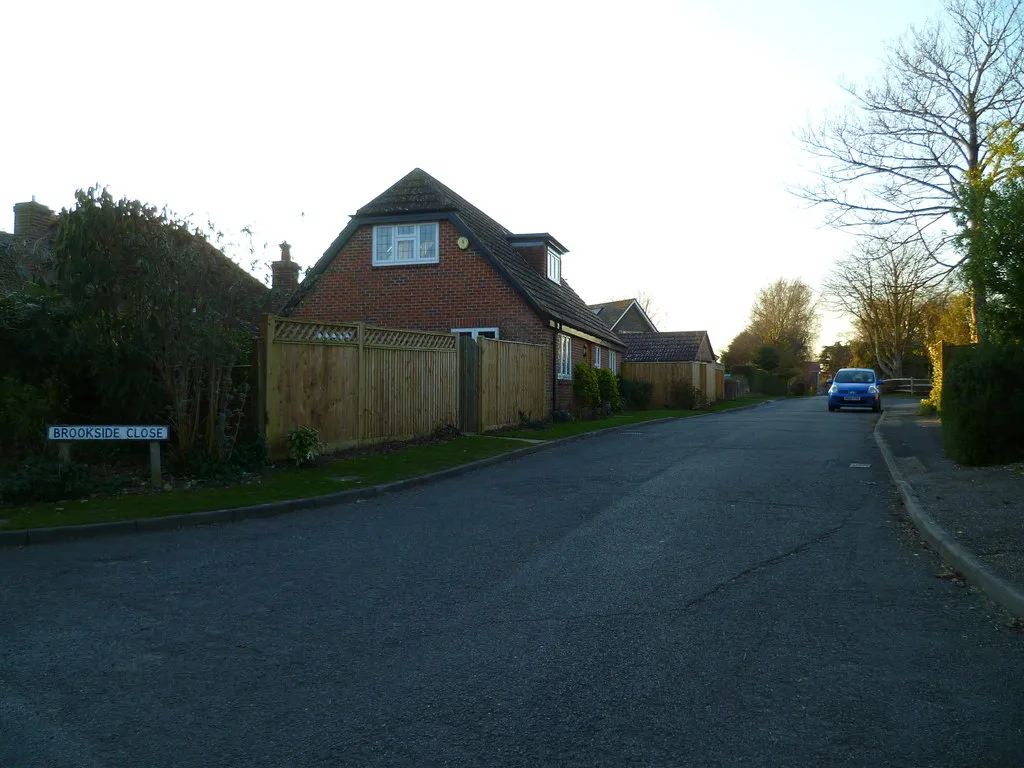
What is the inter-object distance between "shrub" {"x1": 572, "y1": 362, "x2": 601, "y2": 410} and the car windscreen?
522 inches

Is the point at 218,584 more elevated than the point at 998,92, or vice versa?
the point at 998,92

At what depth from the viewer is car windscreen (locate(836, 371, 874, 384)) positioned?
33.7 metres

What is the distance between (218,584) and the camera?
6.40 m

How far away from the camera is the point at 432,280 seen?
2334 centimetres

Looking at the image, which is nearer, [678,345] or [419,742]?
[419,742]

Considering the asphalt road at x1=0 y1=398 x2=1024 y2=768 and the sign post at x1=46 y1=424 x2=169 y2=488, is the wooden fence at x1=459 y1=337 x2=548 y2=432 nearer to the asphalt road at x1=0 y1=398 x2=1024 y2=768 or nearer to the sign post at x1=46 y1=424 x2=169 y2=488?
the sign post at x1=46 y1=424 x2=169 y2=488

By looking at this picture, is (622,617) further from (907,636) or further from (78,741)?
(78,741)

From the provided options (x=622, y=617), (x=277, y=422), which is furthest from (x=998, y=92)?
(x=622, y=617)

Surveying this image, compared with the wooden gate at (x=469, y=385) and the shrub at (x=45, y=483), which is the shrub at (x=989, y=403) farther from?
the shrub at (x=45, y=483)

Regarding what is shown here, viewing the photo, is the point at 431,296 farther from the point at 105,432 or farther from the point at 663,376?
the point at 663,376

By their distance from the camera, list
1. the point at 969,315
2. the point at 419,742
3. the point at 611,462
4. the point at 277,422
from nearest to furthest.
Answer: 1. the point at 419,742
2. the point at 277,422
3. the point at 611,462
4. the point at 969,315

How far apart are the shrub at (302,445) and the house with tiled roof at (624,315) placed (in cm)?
3796

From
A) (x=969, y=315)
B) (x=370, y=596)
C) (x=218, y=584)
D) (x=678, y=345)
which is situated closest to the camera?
(x=370, y=596)

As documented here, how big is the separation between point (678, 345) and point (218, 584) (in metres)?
38.9
